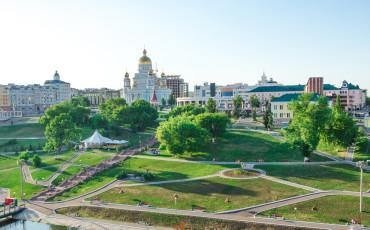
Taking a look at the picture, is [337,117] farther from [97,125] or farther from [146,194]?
[97,125]

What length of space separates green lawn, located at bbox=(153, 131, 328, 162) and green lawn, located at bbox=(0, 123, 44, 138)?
4674 cm

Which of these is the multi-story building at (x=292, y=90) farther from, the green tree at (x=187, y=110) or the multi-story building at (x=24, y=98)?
the multi-story building at (x=24, y=98)

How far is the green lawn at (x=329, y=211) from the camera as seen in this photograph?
157ft

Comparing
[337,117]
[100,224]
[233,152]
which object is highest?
[337,117]

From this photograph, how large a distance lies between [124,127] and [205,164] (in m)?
49.5

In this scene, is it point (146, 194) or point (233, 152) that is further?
point (233, 152)

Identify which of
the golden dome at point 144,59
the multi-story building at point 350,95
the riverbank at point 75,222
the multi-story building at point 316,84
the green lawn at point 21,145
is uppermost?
the golden dome at point 144,59

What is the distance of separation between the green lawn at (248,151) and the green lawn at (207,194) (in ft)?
48.3

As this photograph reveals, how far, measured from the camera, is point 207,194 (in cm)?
5894

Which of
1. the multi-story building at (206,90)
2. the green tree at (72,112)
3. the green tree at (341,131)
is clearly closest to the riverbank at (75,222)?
the green tree at (341,131)

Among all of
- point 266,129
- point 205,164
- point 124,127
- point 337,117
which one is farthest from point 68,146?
point 337,117

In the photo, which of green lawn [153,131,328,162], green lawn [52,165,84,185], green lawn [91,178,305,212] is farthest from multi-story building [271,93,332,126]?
green lawn [52,165,84,185]

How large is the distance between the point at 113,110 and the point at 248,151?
174ft

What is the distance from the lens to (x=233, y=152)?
82812 mm
